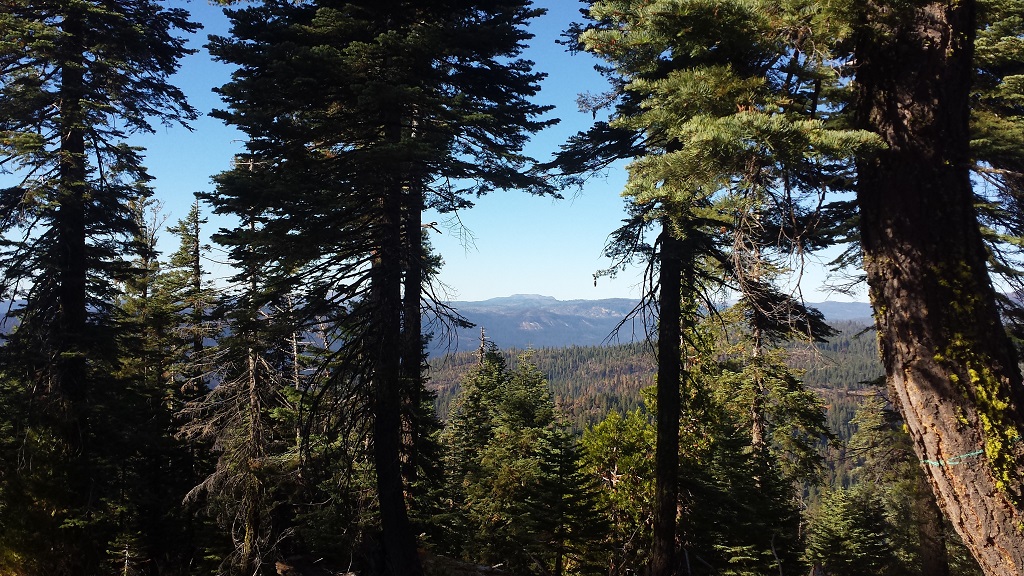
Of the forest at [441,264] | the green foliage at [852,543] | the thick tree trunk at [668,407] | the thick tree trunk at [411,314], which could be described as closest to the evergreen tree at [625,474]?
the forest at [441,264]

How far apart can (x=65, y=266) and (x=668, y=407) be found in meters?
13.8

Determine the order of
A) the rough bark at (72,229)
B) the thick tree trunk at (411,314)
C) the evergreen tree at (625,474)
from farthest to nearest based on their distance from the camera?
the evergreen tree at (625,474), the rough bark at (72,229), the thick tree trunk at (411,314)

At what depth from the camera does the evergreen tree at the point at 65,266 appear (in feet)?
35.5

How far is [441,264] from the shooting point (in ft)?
32.1

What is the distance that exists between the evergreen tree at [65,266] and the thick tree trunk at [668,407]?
38.9 ft

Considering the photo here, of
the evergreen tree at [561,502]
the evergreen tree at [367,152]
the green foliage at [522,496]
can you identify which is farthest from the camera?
the green foliage at [522,496]

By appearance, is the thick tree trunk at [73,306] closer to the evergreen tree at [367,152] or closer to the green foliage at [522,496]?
the evergreen tree at [367,152]

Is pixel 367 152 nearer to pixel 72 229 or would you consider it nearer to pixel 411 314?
pixel 411 314

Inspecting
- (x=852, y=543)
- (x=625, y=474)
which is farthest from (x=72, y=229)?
(x=852, y=543)

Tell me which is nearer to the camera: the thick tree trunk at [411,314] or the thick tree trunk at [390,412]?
the thick tree trunk at [390,412]

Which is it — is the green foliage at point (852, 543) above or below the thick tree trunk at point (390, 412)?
below

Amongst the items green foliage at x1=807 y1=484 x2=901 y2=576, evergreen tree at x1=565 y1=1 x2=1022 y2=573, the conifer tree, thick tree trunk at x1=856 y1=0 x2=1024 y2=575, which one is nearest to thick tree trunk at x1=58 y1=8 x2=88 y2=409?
the conifer tree

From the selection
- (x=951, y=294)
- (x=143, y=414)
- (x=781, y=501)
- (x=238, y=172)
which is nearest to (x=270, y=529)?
(x=143, y=414)

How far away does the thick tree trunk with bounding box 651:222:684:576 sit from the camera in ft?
26.2
